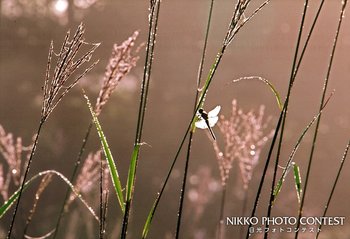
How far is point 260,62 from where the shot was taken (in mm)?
7863

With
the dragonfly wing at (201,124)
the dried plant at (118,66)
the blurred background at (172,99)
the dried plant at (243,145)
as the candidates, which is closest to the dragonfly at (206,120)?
the dragonfly wing at (201,124)

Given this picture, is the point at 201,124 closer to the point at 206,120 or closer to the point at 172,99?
the point at 206,120

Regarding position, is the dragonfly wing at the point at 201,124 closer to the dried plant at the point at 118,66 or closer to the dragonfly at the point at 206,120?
the dragonfly at the point at 206,120

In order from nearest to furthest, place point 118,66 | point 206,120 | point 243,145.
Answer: point 206,120 < point 118,66 < point 243,145

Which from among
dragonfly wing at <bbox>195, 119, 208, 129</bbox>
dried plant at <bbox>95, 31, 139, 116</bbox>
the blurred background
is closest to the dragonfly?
dragonfly wing at <bbox>195, 119, 208, 129</bbox>

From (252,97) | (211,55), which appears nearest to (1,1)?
(211,55)

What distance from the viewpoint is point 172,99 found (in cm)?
745

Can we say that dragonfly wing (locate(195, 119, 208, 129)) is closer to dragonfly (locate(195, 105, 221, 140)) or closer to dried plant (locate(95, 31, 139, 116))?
dragonfly (locate(195, 105, 221, 140))

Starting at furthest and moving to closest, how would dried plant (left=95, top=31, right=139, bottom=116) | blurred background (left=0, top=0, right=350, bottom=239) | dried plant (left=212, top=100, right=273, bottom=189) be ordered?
blurred background (left=0, top=0, right=350, bottom=239), dried plant (left=212, top=100, right=273, bottom=189), dried plant (left=95, top=31, right=139, bottom=116)

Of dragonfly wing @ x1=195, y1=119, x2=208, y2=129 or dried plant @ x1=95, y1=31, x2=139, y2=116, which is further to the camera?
dried plant @ x1=95, y1=31, x2=139, y2=116

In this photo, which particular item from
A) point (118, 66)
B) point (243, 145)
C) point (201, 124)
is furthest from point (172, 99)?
point (201, 124)

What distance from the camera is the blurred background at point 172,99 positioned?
19.0ft

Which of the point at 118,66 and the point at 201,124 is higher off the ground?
the point at 118,66

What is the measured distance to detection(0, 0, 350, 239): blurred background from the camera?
5.79 meters
